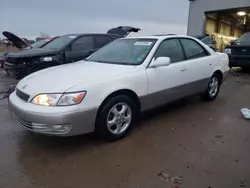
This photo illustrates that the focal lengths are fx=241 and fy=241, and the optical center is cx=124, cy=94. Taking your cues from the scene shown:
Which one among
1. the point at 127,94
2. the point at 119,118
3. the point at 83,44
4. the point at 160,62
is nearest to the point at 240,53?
the point at 83,44

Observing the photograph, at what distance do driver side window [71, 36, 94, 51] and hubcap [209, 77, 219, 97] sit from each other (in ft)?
12.0

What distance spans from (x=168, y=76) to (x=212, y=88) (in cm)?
176

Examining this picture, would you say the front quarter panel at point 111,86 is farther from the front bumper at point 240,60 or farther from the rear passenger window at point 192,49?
the front bumper at point 240,60

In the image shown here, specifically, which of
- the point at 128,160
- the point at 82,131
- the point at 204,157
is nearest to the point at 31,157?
the point at 82,131

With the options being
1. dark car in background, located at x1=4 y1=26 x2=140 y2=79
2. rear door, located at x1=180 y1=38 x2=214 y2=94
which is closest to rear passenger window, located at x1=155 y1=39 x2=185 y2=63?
rear door, located at x1=180 y1=38 x2=214 y2=94

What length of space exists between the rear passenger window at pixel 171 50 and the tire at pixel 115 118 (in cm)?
101

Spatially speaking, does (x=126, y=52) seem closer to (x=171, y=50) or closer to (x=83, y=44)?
(x=171, y=50)

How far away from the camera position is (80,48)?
22.6ft

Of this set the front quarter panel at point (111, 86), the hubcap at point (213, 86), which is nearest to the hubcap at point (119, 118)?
the front quarter panel at point (111, 86)

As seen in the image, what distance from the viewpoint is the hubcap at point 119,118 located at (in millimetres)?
3250

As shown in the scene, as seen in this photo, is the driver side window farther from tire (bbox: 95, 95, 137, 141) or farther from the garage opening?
the garage opening

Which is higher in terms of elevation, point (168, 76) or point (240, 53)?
point (240, 53)

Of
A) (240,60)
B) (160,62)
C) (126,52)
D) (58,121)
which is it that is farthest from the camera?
(240,60)

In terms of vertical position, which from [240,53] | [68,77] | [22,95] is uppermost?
[240,53]
